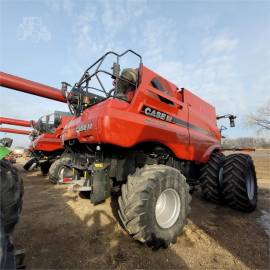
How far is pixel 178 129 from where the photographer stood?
4.77 metres

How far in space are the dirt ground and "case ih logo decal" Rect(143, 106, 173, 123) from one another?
2.02m

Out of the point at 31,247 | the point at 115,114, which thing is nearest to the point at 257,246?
the point at 115,114

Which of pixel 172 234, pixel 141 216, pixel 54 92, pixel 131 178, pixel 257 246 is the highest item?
pixel 54 92

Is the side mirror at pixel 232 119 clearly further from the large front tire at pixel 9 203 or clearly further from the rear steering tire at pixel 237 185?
the large front tire at pixel 9 203

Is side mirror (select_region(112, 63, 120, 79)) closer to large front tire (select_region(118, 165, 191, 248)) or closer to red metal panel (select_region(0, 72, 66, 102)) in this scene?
large front tire (select_region(118, 165, 191, 248))

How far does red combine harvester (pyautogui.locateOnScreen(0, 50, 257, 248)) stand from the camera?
348cm

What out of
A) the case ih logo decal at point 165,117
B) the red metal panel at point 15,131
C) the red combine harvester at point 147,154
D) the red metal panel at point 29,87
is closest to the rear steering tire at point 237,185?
the red combine harvester at point 147,154

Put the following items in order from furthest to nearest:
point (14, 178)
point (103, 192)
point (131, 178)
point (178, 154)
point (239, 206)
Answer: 1. point (239, 206)
2. point (178, 154)
3. point (103, 192)
4. point (131, 178)
5. point (14, 178)

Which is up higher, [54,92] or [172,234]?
[54,92]

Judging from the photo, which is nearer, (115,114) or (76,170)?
(115,114)

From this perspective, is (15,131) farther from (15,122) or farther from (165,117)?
(165,117)

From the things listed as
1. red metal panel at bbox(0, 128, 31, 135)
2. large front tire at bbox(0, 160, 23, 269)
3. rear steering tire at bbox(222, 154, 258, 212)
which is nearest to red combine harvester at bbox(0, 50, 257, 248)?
rear steering tire at bbox(222, 154, 258, 212)

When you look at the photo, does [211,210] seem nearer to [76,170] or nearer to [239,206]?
[239,206]

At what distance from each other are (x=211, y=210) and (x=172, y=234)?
2.23 meters
